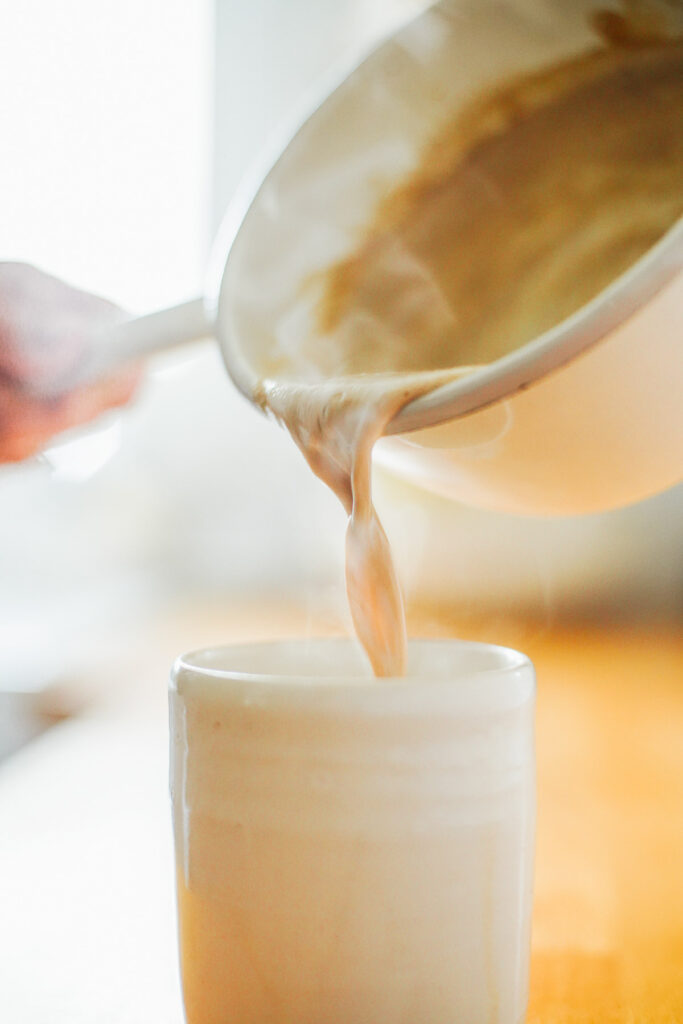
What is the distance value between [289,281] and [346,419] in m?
0.13

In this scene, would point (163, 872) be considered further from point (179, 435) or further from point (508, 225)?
point (179, 435)

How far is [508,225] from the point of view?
511 millimetres

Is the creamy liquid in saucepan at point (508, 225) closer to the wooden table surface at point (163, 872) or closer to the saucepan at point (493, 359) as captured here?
the saucepan at point (493, 359)

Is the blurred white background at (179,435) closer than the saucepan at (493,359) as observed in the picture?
No

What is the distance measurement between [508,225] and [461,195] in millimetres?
33

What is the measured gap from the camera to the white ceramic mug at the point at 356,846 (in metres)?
0.28

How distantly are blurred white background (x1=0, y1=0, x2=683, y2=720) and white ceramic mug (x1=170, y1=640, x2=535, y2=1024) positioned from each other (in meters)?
1.19

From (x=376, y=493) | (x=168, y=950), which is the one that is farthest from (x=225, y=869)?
(x=376, y=493)

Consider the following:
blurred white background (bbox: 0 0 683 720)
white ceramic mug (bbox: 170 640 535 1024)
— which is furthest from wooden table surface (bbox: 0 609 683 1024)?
blurred white background (bbox: 0 0 683 720)

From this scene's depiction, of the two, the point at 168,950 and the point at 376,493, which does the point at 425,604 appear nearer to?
the point at 376,493

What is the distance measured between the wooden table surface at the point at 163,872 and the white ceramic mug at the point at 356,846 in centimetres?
7

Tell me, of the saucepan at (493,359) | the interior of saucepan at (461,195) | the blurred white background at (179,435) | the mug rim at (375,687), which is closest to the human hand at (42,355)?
the saucepan at (493,359)

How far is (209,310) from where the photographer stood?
0.48 meters

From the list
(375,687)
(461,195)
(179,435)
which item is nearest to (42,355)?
(461,195)
